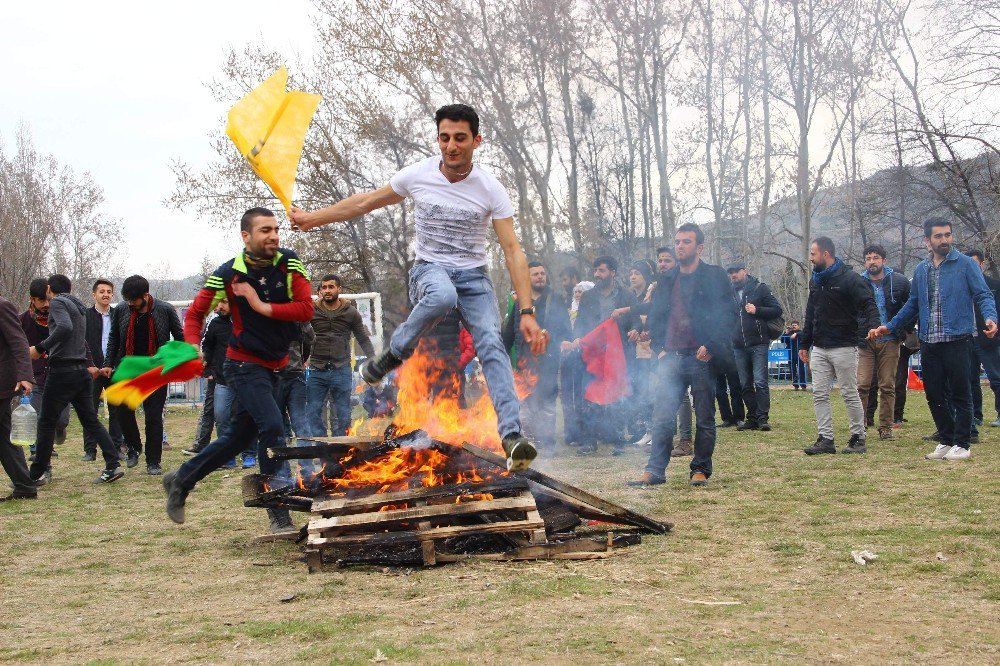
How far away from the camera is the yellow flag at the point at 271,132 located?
5.88 m

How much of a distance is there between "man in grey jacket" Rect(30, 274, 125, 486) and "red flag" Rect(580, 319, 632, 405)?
230 inches

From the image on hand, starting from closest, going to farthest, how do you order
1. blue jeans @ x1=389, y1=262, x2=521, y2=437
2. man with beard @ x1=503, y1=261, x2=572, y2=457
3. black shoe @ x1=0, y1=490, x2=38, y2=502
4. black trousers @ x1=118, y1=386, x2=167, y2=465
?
blue jeans @ x1=389, y1=262, x2=521, y2=437 → black shoe @ x1=0, y1=490, x2=38, y2=502 → black trousers @ x1=118, y1=386, x2=167, y2=465 → man with beard @ x1=503, y1=261, x2=572, y2=457

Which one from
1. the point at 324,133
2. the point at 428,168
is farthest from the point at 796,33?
the point at 428,168

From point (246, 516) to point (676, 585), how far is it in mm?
4259

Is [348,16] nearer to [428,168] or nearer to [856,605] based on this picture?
[428,168]

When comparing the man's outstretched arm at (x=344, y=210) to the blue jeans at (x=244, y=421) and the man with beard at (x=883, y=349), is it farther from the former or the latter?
the man with beard at (x=883, y=349)

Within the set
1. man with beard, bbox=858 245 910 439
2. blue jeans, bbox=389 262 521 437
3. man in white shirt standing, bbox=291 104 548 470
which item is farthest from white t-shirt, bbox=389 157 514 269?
man with beard, bbox=858 245 910 439

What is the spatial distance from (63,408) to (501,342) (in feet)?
20.8

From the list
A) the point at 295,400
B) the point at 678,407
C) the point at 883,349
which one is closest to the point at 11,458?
the point at 295,400

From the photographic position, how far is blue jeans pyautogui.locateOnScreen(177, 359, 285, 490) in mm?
6316

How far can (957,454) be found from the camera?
9.34m

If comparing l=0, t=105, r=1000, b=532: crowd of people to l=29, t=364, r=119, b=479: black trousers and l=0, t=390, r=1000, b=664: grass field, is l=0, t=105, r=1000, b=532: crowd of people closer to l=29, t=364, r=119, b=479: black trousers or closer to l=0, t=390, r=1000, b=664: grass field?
l=29, t=364, r=119, b=479: black trousers

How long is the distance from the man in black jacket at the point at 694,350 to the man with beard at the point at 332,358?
342 centimetres

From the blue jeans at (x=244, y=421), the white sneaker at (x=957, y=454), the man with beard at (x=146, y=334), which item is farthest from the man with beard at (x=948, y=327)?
the man with beard at (x=146, y=334)
